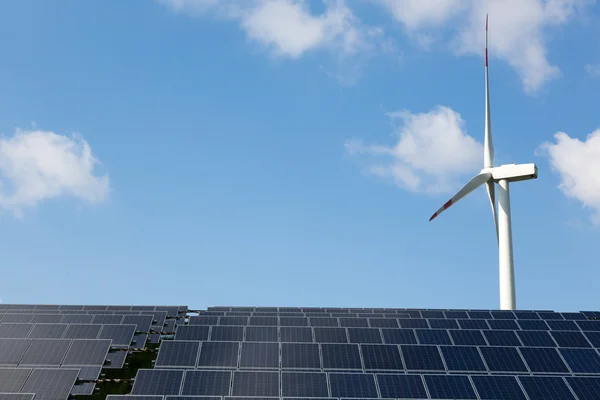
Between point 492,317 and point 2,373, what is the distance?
24.4 m

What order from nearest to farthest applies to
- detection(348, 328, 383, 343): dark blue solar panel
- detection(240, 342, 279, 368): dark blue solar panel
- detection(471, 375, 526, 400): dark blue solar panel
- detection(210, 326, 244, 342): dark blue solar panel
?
1. detection(471, 375, 526, 400): dark blue solar panel
2. detection(240, 342, 279, 368): dark blue solar panel
3. detection(210, 326, 244, 342): dark blue solar panel
4. detection(348, 328, 383, 343): dark blue solar panel

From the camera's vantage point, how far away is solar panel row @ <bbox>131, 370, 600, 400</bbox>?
62.1ft

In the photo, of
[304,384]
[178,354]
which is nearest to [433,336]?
[304,384]

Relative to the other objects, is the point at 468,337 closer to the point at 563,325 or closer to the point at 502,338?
the point at 502,338

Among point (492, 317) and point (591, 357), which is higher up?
point (492, 317)

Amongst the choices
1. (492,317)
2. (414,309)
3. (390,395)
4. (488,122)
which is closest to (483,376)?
(390,395)

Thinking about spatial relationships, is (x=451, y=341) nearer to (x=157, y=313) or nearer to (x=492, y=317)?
(x=492, y=317)

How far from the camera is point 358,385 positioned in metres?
19.3

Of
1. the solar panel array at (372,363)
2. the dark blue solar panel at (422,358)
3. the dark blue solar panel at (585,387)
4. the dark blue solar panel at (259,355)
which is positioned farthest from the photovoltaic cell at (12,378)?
the dark blue solar panel at (585,387)

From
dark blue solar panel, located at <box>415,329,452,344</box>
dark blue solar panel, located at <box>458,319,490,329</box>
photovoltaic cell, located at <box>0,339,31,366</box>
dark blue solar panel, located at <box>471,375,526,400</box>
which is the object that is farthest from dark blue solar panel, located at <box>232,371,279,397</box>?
dark blue solar panel, located at <box>458,319,490,329</box>

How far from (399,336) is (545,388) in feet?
22.0

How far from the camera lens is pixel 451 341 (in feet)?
80.7

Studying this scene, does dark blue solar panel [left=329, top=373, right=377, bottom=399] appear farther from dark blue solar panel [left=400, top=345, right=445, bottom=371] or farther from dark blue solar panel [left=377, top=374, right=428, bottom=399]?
dark blue solar panel [left=400, top=345, right=445, bottom=371]

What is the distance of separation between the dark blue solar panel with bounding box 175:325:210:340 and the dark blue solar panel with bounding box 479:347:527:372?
36.6ft
